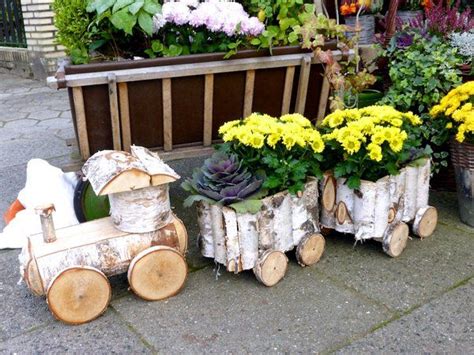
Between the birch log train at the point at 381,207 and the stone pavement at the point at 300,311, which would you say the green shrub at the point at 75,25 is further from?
the birch log train at the point at 381,207

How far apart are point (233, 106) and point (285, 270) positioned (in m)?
0.96

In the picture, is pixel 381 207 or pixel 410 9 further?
pixel 410 9

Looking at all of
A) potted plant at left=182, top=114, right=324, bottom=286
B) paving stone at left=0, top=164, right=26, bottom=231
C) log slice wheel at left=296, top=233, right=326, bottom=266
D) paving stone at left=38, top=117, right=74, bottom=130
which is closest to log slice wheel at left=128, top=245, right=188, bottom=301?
potted plant at left=182, top=114, right=324, bottom=286

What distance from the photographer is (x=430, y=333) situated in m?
2.08

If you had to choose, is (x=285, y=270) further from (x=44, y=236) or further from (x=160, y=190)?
(x=44, y=236)

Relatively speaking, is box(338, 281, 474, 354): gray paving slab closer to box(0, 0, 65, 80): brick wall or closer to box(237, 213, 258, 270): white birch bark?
box(237, 213, 258, 270): white birch bark

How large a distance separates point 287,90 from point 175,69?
0.67m

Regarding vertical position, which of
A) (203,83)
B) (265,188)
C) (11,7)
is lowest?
(11,7)

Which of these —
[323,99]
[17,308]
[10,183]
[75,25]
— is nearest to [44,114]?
[10,183]

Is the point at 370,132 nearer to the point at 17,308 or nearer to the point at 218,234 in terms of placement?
the point at 218,234

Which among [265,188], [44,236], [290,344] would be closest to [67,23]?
[44,236]

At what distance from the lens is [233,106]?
2.90m

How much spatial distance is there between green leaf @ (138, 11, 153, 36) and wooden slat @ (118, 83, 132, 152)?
0.30 meters

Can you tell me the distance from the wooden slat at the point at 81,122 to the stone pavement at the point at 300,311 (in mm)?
181
